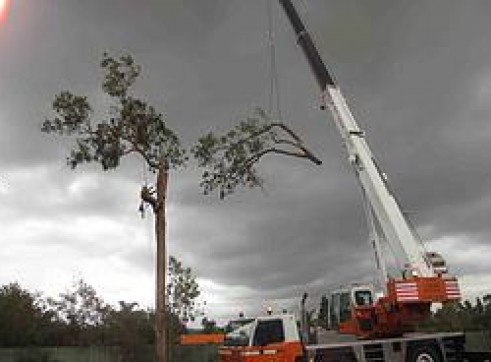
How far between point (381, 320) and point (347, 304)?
1397mm

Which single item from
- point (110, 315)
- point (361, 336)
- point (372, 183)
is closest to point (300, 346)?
point (361, 336)

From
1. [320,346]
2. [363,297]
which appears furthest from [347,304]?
[320,346]

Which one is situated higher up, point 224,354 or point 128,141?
point 128,141

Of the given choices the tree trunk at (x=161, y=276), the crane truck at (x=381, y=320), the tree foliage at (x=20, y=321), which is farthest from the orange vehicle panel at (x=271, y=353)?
the tree foliage at (x=20, y=321)

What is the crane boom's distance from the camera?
81.5 ft

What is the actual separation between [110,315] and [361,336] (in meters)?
30.3

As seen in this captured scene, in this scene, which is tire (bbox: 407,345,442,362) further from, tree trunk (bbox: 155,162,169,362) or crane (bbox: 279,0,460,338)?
tree trunk (bbox: 155,162,169,362)

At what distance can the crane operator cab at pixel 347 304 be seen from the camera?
1006 inches

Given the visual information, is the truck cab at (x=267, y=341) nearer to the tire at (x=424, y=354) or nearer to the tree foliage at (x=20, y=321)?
the tire at (x=424, y=354)

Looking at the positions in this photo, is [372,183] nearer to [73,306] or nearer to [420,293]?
[420,293]

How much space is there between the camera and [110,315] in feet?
171

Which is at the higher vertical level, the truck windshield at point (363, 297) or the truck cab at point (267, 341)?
the truck windshield at point (363, 297)

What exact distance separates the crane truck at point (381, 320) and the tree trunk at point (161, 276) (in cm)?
729

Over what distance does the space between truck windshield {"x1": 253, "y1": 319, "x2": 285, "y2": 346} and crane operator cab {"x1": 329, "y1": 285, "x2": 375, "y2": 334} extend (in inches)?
77.5
